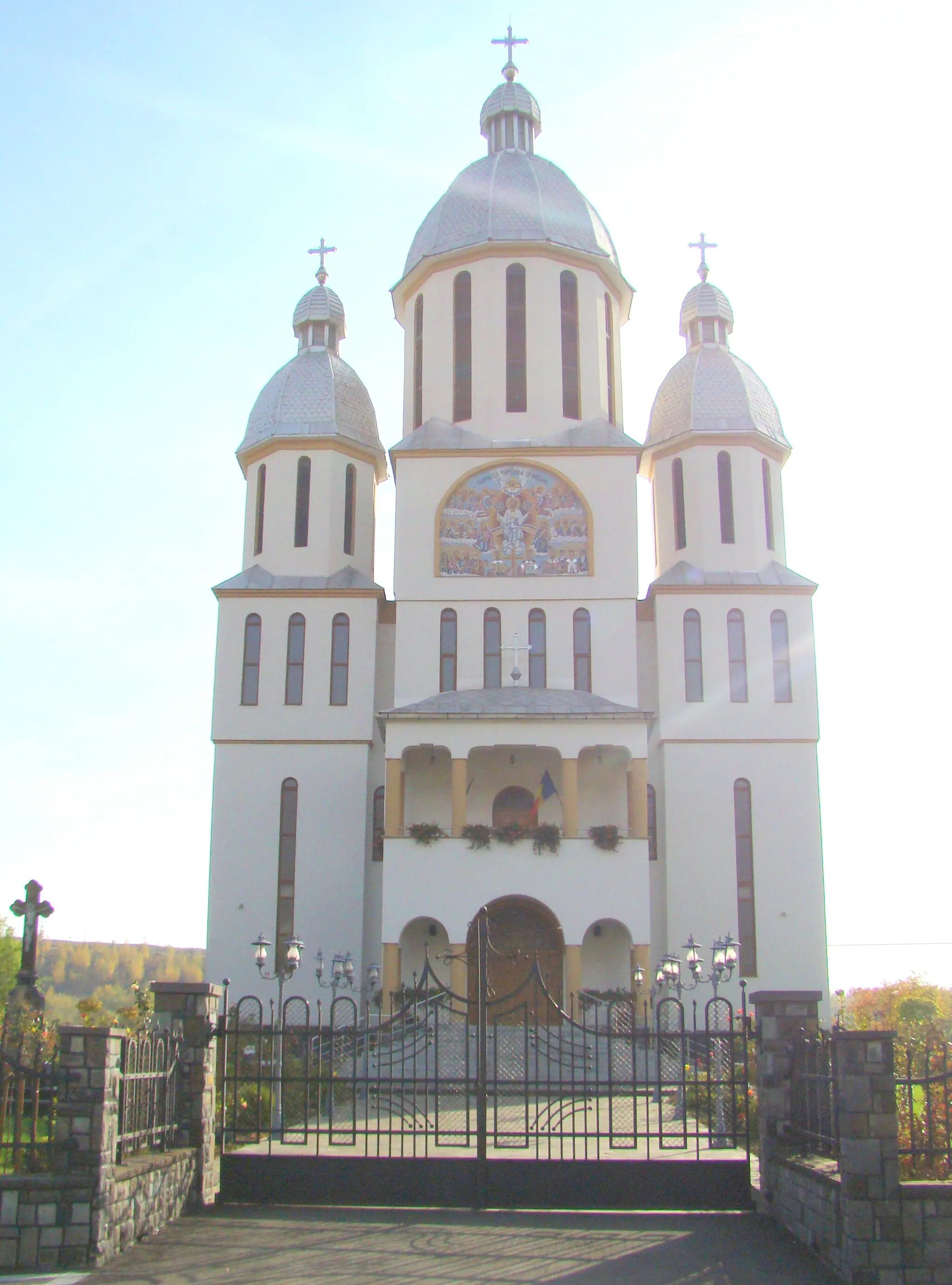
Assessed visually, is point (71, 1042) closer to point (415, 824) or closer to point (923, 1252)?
point (923, 1252)

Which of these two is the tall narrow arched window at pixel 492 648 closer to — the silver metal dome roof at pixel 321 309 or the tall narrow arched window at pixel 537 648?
the tall narrow arched window at pixel 537 648

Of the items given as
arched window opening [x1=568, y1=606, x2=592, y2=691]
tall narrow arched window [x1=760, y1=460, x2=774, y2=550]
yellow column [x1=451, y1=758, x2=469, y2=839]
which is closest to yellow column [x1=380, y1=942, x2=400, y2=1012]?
yellow column [x1=451, y1=758, x2=469, y2=839]

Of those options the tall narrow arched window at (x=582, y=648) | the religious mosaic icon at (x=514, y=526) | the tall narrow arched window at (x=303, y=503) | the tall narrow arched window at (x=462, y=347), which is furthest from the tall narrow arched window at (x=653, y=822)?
the tall narrow arched window at (x=303, y=503)

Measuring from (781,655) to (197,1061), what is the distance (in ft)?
65.2

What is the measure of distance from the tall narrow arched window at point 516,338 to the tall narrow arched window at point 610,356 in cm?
208

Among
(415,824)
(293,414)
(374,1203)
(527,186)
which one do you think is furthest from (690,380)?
(374,1203)

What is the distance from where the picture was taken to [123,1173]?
10.6 m

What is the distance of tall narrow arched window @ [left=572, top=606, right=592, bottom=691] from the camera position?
28828mm

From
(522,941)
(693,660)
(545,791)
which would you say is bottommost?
(522,941)

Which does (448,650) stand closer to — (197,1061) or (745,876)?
(745,876)

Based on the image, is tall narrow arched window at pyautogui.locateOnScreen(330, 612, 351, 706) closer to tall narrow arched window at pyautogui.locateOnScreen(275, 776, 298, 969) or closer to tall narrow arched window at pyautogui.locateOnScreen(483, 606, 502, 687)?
tall narrow arched window at pyautogui.locateOnScreen(275, 776, 298, 969)

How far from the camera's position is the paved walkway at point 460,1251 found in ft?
32.2

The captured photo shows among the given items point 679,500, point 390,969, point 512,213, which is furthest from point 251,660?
point 512,213

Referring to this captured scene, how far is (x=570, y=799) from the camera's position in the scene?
2664 centimetres
